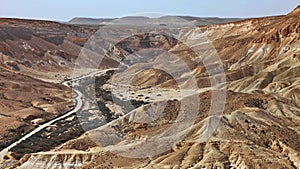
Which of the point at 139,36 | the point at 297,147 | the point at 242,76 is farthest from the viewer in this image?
the point at 139,36

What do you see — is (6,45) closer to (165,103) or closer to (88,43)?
(88,43)

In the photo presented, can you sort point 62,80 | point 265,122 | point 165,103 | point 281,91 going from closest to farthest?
point 265,122 < point 165,103 < point 281,91 < point 62,80

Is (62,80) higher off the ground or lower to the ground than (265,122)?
lower

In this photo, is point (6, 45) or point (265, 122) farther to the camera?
point (6, 45)

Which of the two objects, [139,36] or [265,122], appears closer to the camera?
[265,122]

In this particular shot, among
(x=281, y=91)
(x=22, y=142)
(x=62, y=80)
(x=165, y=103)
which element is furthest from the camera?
(x=62, y=80)

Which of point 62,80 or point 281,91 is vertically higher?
point 281,91

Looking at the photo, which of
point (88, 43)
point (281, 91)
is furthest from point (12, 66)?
point (281, 91)

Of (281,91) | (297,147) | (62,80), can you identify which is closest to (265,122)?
(297,147)

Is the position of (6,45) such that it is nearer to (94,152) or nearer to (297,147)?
(94,152)
